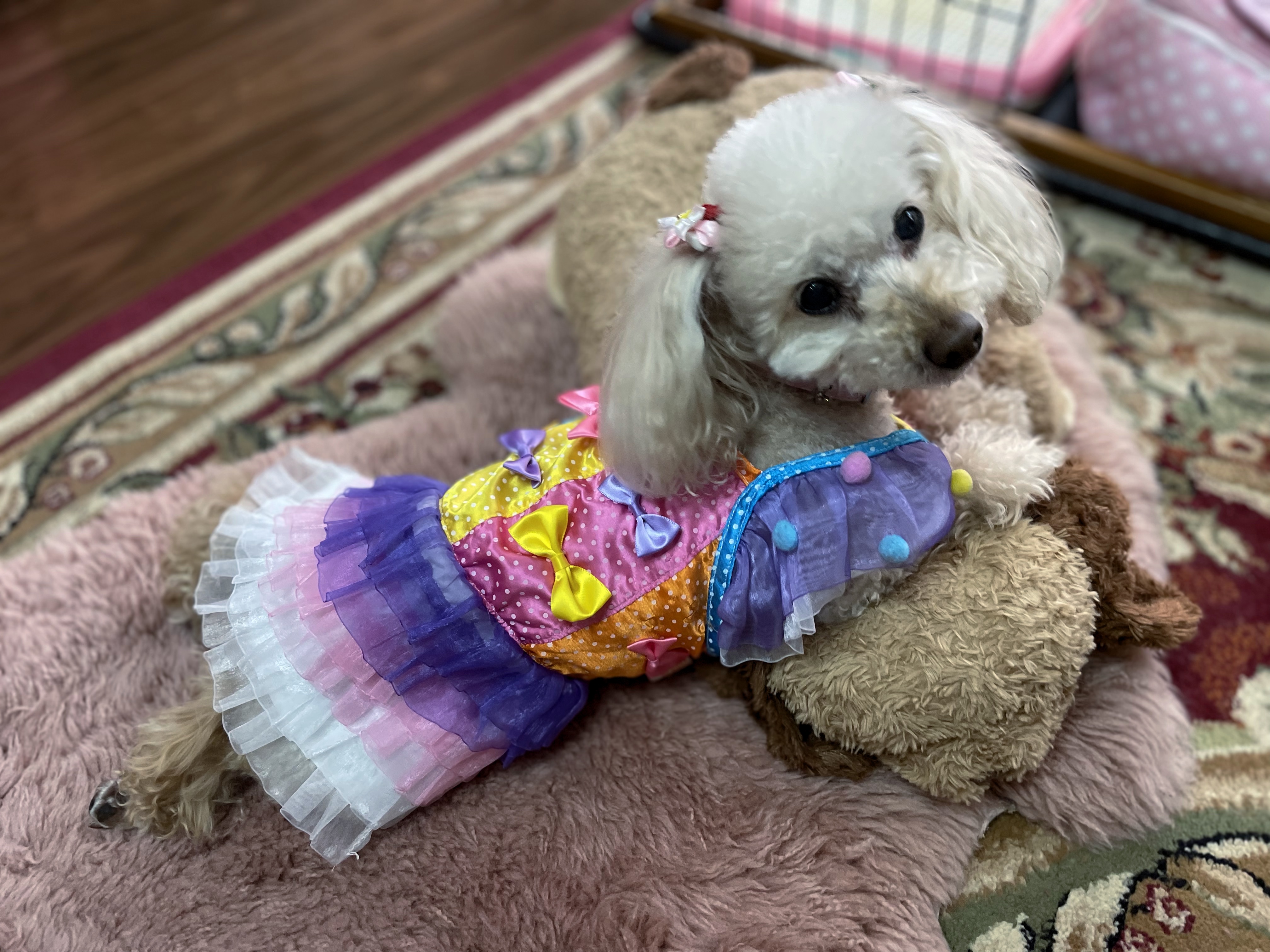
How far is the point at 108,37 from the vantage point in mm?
2135

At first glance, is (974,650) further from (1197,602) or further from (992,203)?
(1197,602)

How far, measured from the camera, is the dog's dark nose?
0.66 metres

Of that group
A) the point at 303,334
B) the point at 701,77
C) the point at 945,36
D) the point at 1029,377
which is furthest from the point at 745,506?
the point at 945,36

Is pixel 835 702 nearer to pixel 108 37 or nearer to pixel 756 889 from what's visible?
pixel 756 889

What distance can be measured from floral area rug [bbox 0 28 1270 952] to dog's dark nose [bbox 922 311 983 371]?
0.50 metres

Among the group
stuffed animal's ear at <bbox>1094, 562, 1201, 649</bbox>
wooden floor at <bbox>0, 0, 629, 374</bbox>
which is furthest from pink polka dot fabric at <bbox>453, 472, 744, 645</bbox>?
wooden floor at <bbox>0, 0, 629, 374</bbox>

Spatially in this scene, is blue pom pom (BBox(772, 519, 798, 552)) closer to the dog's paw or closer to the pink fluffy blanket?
the pink fluffy blanket

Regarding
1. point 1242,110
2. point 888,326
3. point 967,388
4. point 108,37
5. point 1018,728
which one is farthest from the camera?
point 108,37

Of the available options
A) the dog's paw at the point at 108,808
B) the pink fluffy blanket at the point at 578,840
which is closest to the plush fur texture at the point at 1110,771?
the pink fluffy blanket at the point at 578,840

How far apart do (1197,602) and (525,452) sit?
0.82 m

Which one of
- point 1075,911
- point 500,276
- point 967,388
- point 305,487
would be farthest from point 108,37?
point 1075,911

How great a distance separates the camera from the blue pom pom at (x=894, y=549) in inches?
28.6

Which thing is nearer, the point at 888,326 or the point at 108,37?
the point at 888,326

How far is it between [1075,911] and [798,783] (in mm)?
278
